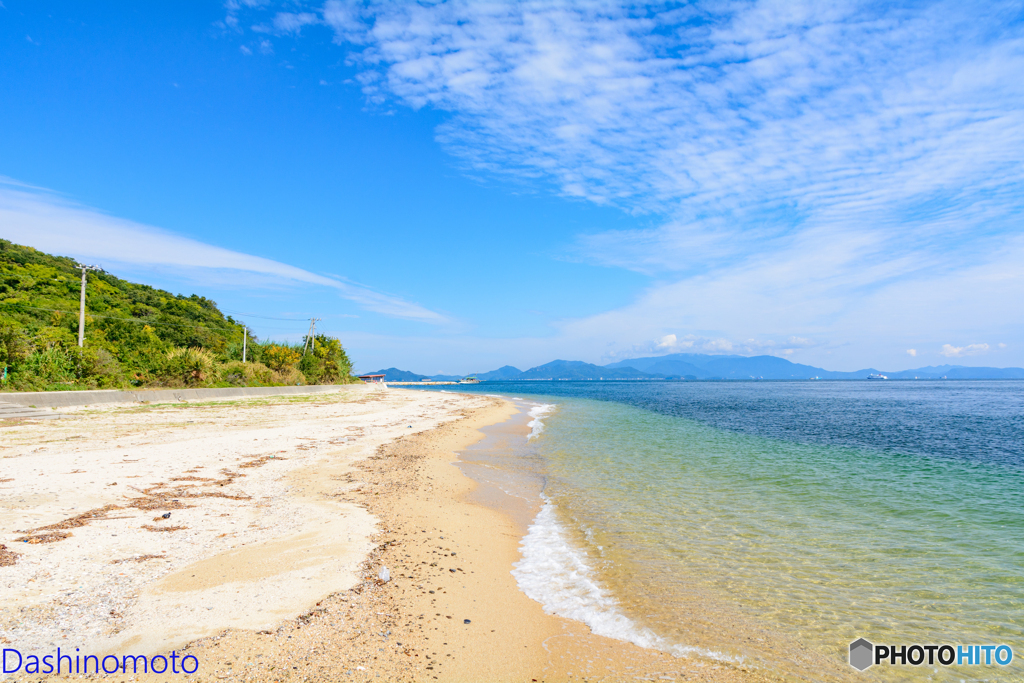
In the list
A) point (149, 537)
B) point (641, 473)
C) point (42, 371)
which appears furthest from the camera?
point (42, 371)

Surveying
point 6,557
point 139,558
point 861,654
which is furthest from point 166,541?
point 861,654

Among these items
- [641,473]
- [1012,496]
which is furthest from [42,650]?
[1012,496]

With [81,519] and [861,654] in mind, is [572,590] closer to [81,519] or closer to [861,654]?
[861,654]

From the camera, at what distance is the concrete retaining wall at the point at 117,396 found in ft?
64.1

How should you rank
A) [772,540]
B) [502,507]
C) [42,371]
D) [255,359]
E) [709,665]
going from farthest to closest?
[255,359], [42,371], [502,507], [772,540], [709,665]

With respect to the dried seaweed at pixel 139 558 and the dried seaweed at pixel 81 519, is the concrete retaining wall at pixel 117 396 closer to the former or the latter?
the dried seaweed at pixel 81 519

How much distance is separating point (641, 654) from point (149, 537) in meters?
5.72

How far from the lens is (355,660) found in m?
3.73

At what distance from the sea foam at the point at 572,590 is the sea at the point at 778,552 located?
2 cm

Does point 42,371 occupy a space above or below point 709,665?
above

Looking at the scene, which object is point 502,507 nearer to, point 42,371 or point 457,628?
point 457,628

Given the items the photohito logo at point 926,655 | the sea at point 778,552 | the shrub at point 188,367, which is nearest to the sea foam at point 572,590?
the sea at point 778,552

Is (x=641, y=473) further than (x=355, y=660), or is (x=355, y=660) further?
(x=641, y=473)

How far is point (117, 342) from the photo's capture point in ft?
111
